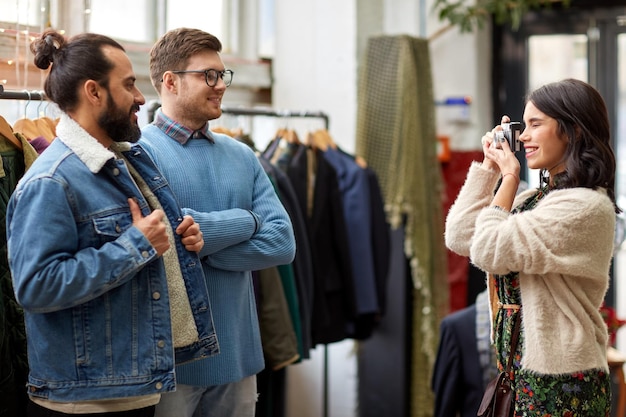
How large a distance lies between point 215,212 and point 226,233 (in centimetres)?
6

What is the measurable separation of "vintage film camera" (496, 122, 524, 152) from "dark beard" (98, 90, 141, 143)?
34.2 inches

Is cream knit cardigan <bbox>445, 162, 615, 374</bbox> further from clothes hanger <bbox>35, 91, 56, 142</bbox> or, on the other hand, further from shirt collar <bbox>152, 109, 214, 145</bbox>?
clothes hanger <bbox>35, 91, 56, 142</bbox>

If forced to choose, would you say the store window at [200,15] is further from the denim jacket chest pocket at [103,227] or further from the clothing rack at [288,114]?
the denim jacket chest pocket at [103,227]

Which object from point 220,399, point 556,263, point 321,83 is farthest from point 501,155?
point 321,83

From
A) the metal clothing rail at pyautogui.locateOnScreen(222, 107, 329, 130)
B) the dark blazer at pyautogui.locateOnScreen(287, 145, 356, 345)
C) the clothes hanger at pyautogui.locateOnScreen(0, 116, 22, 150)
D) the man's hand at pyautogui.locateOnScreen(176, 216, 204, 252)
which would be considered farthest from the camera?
the dark blazer at pyautogui.locateOnScreen(287, 145, 356, 345)

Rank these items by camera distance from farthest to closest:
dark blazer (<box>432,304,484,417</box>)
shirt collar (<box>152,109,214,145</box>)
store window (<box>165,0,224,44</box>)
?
1. store window (<box>165,0,224,44</box>)
2. dark blazer (<box>432,304,484,417</box>)
3. shirt collar (<box>152,109,214,145</box>)

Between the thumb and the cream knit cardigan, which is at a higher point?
the thumb

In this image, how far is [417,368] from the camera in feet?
13.7

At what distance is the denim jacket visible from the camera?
1.72 m

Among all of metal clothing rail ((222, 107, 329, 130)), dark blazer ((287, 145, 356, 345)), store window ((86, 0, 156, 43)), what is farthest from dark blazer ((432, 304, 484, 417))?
store window ((86, 0, 156, 43))

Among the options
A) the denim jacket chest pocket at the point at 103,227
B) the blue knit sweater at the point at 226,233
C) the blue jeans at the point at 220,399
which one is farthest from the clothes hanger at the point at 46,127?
the blue jeans at the point at 220,399

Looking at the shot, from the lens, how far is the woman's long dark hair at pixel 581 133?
2.06 meters

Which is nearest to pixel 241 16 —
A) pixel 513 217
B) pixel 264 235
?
pixel 264 235

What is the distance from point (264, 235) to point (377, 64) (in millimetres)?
2002
